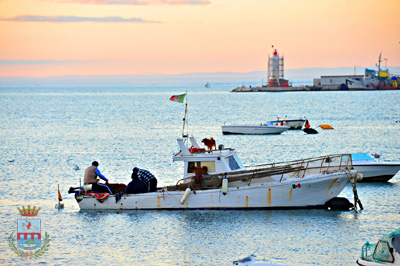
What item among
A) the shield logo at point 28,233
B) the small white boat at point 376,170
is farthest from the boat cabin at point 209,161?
the small white boat at point 376,170

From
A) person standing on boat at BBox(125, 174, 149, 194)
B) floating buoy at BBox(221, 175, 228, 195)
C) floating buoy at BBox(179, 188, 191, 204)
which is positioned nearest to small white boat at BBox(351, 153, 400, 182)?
floating buoy at BBox(221, 175, 228, 195)

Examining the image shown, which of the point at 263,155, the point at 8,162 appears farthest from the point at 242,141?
the point at 8,162

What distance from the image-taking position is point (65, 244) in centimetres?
2194

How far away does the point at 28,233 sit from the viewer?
2408 centimetres

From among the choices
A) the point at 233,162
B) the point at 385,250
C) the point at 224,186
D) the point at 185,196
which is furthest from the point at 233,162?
the point at 385,250

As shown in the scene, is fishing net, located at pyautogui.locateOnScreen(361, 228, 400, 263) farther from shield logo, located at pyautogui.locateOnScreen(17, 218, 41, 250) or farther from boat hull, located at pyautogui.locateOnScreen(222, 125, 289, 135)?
boat hull, located at pyautogui.locateOnScreen(222, 125, 289, 135)

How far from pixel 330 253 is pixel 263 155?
2652 cm

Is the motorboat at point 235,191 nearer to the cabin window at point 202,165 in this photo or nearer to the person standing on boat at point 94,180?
the cabin window at point 202,165

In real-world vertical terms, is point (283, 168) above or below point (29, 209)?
above

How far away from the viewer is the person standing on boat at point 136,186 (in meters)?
26.1

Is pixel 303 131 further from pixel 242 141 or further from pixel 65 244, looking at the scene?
pixel 65 244

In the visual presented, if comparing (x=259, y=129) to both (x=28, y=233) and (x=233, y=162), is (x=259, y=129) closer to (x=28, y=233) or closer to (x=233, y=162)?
(x=233, y=162)

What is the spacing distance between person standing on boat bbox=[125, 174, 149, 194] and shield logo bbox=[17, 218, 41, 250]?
3.95 metres

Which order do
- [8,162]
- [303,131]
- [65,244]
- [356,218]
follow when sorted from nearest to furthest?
[65,244], [356,218], [8,162], [303,131]
